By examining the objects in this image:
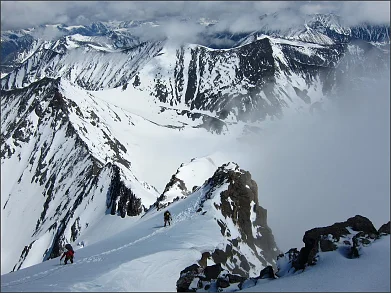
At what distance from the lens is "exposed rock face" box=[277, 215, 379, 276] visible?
21.8 m

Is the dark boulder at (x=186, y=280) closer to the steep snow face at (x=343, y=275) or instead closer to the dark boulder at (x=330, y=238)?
the steep snow face at (x=343, y=275)

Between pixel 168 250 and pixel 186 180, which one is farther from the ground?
pixel 186 180

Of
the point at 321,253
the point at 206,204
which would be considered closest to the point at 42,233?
the point at 206,204

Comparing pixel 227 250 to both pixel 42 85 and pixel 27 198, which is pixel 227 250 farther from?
pixel 42 85

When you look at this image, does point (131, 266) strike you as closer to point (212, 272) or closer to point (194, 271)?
point (194, 271)

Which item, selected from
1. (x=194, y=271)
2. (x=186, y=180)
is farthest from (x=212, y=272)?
(x=186, y=180)

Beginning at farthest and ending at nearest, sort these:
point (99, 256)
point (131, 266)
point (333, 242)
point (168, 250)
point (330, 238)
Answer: point (99, 256) < point (168, 250) < point (131, 266) < point (330, 238) < point (333, 242)

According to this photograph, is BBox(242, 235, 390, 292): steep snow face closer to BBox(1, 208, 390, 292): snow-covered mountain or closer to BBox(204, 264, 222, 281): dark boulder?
BBox(1, 208, 390, 292): snow-covered mountain

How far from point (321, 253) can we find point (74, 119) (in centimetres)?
15978

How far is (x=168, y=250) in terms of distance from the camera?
31.7 meters

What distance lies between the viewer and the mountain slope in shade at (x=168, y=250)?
24.8 m

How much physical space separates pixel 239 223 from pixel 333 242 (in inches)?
1404

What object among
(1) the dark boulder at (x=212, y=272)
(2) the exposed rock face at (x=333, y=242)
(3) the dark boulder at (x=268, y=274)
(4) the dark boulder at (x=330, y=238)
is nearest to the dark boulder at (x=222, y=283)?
(3) the dark boulder at (x=268, y=274)

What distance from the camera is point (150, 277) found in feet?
85.3
